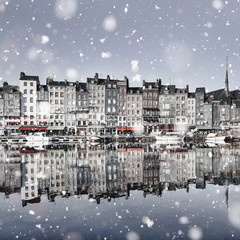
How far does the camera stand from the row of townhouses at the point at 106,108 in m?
61.2

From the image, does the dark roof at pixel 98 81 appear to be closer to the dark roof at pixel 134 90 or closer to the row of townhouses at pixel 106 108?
the row of townhouses at pixel 106 108

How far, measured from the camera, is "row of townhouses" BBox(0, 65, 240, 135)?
61.2 metres

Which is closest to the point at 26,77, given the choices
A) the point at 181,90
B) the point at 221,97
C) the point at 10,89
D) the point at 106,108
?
the point at 10,89

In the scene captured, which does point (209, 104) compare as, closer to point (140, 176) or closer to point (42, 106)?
point (42, 106)

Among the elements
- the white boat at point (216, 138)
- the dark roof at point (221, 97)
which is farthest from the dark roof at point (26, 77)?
the dark roof at point (221, 97)

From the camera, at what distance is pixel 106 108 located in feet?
218

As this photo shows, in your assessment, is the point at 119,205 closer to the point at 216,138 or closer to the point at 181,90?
the point at 216,138

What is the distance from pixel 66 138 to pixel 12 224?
45653 mm

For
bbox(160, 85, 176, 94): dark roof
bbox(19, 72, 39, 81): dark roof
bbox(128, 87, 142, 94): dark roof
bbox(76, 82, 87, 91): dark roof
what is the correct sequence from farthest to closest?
bbox(160, 85, 176, 94): dark roof, bbox(128, 87, 142, 94): dark roof, bbox(76, 82, 87, 91): dark roof, bbox(19, 72, 39, 81): dark roof

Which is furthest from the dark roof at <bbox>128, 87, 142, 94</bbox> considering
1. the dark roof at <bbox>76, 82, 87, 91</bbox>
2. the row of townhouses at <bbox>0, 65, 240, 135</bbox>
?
the dark roof at <bbox>76, 82, 87, 91</bbox>

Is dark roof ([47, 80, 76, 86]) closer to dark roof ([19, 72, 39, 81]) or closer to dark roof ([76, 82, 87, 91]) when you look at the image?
dark roof ([76, 82, 87, 91])

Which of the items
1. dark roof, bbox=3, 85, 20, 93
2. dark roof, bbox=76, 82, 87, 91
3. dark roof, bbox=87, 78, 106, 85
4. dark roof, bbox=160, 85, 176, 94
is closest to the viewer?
dark roof, bbox=3, 85, 20, 93

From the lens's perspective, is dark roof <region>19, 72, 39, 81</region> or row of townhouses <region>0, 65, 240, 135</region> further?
dark roof <region>19, 72, 39, 81</region>

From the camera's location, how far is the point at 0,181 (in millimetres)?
13453
